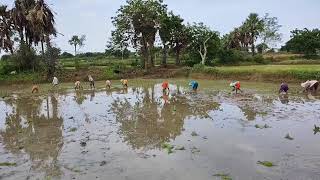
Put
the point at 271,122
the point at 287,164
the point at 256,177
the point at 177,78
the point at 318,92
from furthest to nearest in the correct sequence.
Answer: the point at 177,78
the point at 318,92
the point at 271,122
the point at 287,164
the point at 256,177

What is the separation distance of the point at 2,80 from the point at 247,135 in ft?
119

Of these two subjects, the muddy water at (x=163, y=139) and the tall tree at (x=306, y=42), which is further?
the tall tree at (x=306, y=42)

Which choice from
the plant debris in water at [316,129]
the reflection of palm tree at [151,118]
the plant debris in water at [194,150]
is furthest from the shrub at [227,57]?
the plant debris in water at [194,150]

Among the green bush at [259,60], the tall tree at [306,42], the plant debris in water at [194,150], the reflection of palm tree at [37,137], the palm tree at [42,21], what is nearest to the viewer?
the reflection of palm tree at [37,137]

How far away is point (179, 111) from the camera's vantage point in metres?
20.6

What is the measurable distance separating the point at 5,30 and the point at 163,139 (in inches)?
1525

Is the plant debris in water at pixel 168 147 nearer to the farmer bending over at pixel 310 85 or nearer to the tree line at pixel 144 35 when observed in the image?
the farmer bending over at pixel 310 85

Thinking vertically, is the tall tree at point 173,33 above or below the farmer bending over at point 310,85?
above

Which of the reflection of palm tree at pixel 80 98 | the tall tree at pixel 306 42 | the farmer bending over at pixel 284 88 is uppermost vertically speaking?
the tall tree at pixel 306 42

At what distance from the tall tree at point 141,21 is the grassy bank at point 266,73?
317 inches

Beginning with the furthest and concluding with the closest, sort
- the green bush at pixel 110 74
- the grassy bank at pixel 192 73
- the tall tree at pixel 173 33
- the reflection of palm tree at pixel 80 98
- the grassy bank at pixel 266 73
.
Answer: the tall tree at pixel 173 33
the green bush at pixel 110 74
the grassy bank at pixel 192 73
the grassy bank at pixel 266 73
the reflection of palm tree at pixel 80 98

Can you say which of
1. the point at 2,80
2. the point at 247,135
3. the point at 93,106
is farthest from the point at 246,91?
the point at 2,80

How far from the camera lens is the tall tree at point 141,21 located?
4947cm

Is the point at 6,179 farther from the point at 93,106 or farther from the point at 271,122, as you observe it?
the point at 93,106
